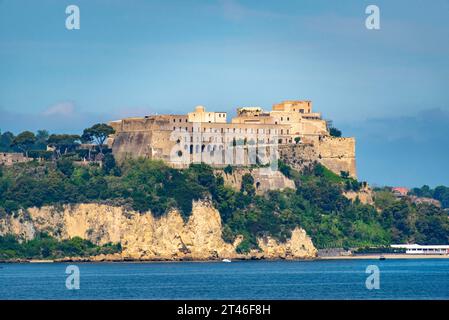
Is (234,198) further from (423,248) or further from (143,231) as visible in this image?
(423,248)

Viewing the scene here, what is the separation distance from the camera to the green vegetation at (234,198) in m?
82.6

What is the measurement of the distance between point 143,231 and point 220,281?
24236 millimetres

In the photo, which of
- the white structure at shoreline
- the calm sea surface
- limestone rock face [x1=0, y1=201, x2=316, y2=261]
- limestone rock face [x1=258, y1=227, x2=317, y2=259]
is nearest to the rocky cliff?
the white structure at shoreline

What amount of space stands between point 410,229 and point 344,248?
27.8ft

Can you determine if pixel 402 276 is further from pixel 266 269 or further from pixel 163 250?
pixel 163 250

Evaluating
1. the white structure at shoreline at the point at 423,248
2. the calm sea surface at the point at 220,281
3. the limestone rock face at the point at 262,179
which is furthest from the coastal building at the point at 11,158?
the white structure at shoreline at the point at 423,248

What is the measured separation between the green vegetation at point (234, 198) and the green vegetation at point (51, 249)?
9.01 feet

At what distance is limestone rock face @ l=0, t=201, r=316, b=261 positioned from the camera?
80.2 meters

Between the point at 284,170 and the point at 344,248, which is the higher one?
the point at 284,170

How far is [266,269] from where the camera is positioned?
70.2 metres

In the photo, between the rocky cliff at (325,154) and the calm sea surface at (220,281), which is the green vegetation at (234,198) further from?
the calm sea surface at (220,281)

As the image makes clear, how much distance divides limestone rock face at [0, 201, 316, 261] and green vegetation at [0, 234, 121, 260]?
585 millimetres
